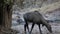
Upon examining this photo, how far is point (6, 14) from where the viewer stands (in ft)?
30.1

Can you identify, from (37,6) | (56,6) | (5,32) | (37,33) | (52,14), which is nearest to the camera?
(5,32)

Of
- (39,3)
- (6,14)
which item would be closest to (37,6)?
(39,3)

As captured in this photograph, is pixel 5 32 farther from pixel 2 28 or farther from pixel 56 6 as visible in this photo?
pixel 56 6

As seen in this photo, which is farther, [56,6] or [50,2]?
[50,2]

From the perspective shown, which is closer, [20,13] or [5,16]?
[5,16]

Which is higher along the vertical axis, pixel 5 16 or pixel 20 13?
pixel 5 16

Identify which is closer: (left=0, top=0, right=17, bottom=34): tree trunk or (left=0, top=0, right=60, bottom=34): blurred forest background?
(left=0, top=0, right=17, bottom=34): tree trunk

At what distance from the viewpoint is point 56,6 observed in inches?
832

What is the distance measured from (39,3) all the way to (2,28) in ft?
53.5

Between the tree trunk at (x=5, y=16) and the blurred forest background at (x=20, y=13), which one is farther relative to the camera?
the blurred forest background at (x=20, y=13)

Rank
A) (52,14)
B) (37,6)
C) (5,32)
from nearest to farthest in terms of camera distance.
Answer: (5,32) → (52,14) → (37,6)

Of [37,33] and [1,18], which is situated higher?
[1,18]

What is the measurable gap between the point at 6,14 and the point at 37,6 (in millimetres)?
14981

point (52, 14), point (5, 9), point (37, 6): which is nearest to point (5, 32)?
point (5, 9)
